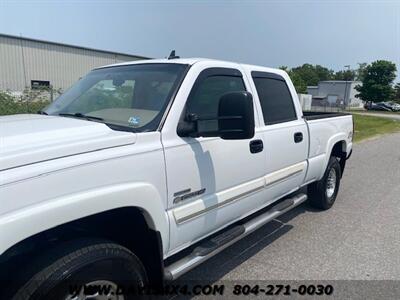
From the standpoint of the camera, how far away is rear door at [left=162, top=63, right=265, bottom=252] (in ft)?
8.81

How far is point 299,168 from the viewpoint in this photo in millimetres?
4500

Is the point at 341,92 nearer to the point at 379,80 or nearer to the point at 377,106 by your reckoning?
the point at 379,80

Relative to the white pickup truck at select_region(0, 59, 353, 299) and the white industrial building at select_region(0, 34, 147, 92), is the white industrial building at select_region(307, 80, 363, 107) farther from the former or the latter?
the white pickup truck at select_region(0, 59, 353, 299)

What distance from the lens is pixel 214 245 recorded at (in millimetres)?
3152

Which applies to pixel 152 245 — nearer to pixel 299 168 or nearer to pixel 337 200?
pixel 299 168

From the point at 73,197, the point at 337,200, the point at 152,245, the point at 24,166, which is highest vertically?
the point at 24,166

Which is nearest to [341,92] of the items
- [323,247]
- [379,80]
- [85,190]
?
[379,80]

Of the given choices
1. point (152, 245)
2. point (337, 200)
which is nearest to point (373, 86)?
point (337, 200)

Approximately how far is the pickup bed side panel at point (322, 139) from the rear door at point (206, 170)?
4.63 ft

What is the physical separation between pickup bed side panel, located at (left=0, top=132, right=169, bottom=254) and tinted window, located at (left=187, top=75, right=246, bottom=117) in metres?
0.56

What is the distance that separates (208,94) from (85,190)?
1.50 meters

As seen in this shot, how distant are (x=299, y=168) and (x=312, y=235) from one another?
2.96 ft

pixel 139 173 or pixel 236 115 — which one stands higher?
pixel 236 115

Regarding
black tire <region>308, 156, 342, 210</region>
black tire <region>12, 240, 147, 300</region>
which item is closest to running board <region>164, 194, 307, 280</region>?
black tire <region>12, 240, 147, 300</region>
